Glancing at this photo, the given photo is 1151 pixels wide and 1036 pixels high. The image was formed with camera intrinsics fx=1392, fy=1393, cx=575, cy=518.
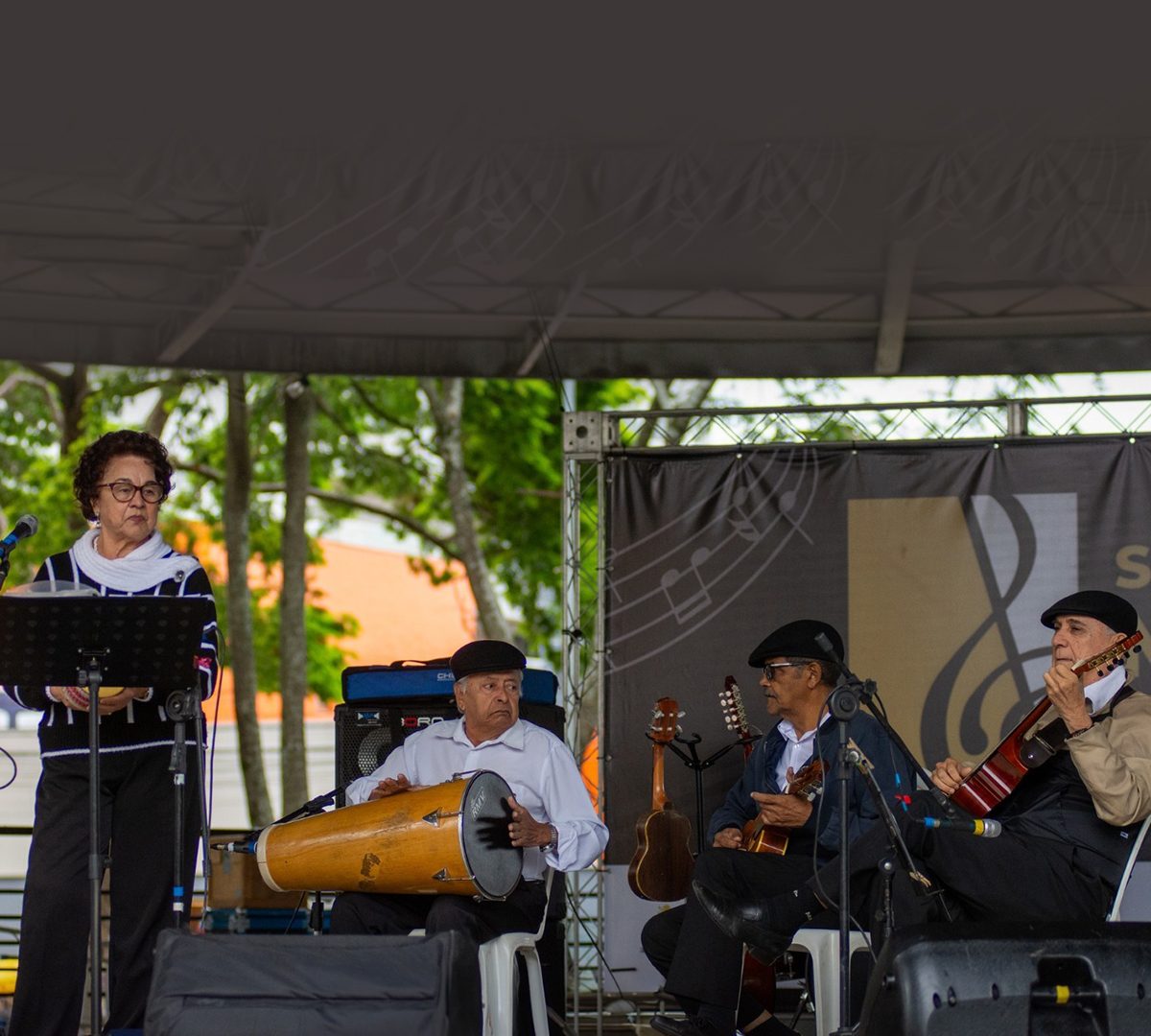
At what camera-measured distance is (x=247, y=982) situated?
3.04 meters

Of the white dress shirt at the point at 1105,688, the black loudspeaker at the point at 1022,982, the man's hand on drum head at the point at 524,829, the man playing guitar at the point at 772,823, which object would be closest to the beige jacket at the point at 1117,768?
the white dress shirt at the point at 1105,688

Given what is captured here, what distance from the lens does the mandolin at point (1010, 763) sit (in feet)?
12.3

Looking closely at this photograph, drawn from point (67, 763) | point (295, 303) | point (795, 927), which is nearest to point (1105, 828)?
point (795, 927)

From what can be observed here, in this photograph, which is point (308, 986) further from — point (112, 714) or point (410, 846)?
point (112, 714)

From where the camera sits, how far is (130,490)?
3.89m

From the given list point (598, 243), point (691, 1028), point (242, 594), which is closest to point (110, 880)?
point (691, 1028)

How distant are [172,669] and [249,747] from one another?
666cm

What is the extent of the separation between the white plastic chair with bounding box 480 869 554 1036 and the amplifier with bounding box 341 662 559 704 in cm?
112

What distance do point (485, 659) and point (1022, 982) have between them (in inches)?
79.4

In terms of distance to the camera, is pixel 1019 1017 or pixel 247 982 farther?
pixel 247 982

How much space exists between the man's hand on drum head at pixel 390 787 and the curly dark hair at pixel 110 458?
1.07 meters

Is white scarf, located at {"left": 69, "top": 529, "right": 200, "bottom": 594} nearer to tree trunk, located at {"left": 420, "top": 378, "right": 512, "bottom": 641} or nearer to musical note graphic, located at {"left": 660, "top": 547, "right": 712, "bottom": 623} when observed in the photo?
musical note graphic, located at {"left": 660, "top": 547, "right": 712, "bottom": 623}

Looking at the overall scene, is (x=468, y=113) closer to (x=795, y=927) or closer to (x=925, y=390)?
(x=795, y=927)

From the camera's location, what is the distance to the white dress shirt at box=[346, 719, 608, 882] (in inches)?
159
